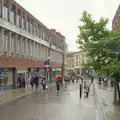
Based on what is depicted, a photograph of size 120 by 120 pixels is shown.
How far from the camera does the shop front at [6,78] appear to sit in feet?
144

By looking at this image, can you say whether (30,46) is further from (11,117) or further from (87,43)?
(11,117)

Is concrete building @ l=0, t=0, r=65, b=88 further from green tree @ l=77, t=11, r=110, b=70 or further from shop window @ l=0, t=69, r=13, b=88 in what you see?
green tree @ l=77, t=11, r=110, b=70

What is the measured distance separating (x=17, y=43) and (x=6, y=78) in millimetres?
6610

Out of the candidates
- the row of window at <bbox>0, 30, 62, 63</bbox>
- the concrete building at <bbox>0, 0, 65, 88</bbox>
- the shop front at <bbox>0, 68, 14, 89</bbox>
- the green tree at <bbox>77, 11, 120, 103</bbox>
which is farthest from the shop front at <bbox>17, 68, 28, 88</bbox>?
the green tree at <bbox>77, 11, 120, 103</bbox>

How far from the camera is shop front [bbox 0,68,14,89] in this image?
44.0 meters

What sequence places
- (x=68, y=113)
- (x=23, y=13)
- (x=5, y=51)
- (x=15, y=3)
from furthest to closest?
1. (x=23, y=13)
2. (x=15, y=3)
3. (x=5, y=51)
4. (x=68, y=113)

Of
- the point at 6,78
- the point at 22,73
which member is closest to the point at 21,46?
the point at 22,73

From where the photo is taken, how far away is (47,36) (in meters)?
78.4

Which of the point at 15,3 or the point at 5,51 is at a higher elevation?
the point at 15,3

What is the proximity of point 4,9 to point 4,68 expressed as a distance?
6636 mm

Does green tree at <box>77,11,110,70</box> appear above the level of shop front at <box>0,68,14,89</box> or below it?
above

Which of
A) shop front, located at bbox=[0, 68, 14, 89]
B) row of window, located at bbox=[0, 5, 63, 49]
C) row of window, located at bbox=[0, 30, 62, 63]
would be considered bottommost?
shop front, located at bbox=[0, 68, 14, 89]

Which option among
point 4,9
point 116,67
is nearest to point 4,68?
point 4,9

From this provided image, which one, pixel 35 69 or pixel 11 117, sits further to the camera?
pixel 35 69
